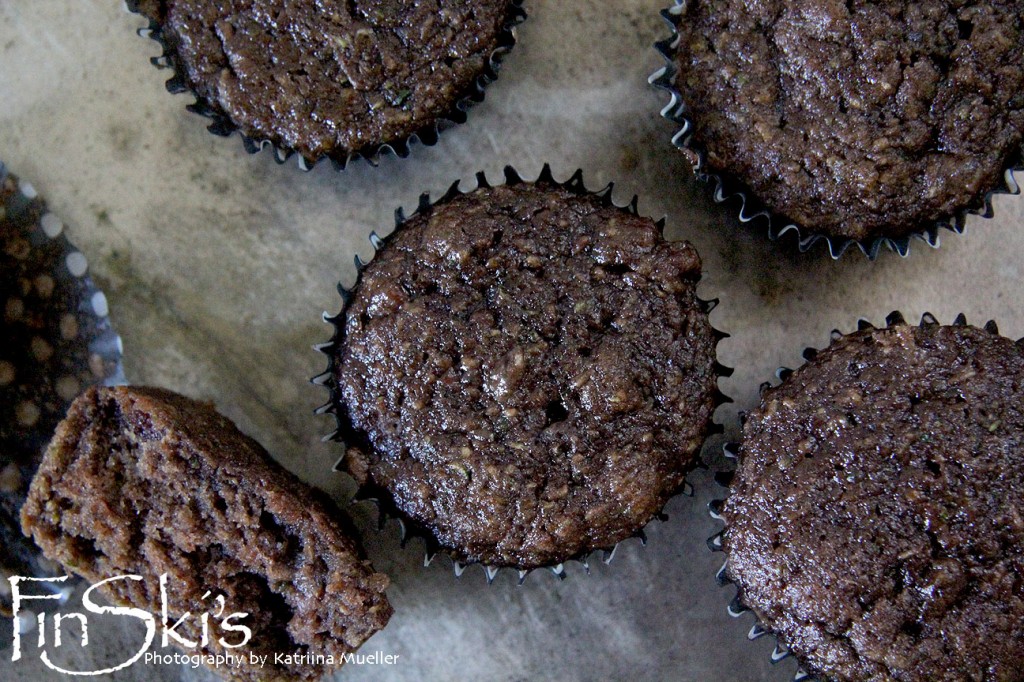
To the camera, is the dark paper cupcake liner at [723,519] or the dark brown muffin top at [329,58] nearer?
the dark paper cupcake liner at [723,519]

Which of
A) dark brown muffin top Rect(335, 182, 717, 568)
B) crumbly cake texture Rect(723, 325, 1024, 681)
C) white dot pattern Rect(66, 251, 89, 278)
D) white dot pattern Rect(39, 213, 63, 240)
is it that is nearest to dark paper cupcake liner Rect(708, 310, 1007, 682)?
crumbly cake texture Rect(723, 325, 1024, 681)

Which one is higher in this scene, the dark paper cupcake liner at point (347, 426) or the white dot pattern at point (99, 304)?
the dark paper cupcake liner at point (347, 426)

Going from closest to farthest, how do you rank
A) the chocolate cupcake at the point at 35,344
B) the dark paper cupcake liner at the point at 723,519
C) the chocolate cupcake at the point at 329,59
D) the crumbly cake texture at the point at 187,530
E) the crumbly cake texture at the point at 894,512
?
the crumbly cake texture at the point at 894,512 < the crumbly cake texture at the point at 187,530 < the dark paper cupcake liner at the point at 723,519 < the chocolate cupcake at the point at 329,59 < the chocolate cupcake at the point at 35,344

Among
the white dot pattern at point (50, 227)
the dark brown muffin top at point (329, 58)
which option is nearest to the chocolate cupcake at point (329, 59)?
the dark brown muffin top at point (329, 58)

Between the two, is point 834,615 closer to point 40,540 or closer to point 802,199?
point 802,199

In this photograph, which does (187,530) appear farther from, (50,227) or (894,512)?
(894,512)

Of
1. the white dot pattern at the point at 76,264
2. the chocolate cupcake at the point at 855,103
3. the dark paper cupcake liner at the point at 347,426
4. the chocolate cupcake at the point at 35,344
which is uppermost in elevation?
the chocolate cupcake at the point at 855,103

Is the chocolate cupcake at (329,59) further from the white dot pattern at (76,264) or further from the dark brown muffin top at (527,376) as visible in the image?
the white dot pattern at (76,264)
